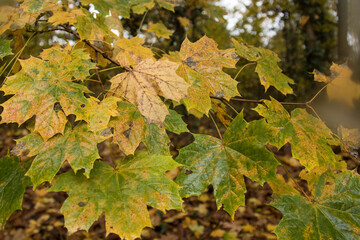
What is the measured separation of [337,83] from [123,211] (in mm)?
Answer: 1114

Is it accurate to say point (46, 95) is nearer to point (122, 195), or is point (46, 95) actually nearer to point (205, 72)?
point (122, 195)

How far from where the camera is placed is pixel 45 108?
807 millimetres

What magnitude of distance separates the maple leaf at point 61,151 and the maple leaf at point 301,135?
0.55m

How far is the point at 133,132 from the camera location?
2.85 feet

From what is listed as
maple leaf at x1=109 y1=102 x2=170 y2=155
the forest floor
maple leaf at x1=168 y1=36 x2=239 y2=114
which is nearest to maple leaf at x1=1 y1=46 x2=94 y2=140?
maple leaf at x1=109 y1=102 x2=170 y2=155

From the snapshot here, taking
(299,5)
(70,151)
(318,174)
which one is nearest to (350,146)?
(318,174)

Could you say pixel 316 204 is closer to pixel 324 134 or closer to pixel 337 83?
pixel 324 134

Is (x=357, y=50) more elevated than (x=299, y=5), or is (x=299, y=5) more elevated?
(x=357, y=50)

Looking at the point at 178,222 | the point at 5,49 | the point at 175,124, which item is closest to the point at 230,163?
the point at 175,124

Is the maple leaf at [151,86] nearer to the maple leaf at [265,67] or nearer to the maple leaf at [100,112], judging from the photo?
the maple leaf at [100,112]

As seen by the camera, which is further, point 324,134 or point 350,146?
point 350,146

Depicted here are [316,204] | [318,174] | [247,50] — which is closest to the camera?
[316,204]

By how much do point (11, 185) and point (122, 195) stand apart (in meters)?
0.42

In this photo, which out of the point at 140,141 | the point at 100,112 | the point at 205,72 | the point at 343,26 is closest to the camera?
the point at 100,112
